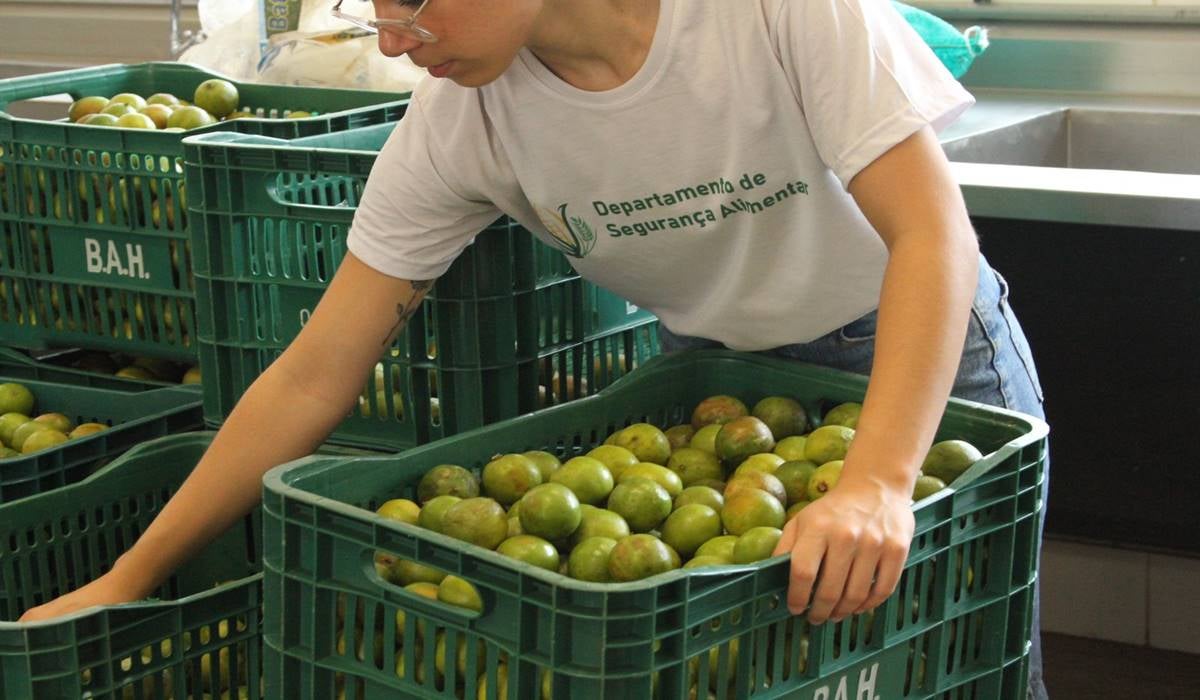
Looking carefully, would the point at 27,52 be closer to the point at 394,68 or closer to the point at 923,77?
the point at 394,68

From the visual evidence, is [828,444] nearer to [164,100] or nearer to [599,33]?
[599,33]

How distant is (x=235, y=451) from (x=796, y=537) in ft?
2.14

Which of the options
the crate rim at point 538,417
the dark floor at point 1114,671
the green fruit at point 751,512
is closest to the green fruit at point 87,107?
the crate rim at point 538,417

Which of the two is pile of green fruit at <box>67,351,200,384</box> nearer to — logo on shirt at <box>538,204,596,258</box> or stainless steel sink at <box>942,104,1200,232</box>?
logo on shirt at <box>538,204,596,258</box>

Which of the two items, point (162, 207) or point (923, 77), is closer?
point (923, 77)

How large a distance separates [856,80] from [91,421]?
4.02 ft

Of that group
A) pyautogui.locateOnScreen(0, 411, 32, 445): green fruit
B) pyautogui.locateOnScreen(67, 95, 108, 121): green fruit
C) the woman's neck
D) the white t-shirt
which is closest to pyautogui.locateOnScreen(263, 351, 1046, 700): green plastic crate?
the white t-shirt

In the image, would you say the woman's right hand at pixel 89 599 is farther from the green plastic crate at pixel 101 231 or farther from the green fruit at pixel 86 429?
the green plastic crate at pixel 101 231

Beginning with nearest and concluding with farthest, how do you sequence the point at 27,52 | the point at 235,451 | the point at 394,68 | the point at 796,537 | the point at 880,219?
the point at 796,537, the point at 880,219, the point at 235,451, the point at 394,68, the point at 27,52

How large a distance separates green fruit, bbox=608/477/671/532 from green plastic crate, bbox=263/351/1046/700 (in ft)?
0.53

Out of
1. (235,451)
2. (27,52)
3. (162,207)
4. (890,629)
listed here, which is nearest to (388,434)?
(235,451)

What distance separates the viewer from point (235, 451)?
152 centimetres

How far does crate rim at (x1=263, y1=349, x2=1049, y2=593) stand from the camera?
1010 mm

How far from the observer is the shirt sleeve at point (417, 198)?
1.53m
